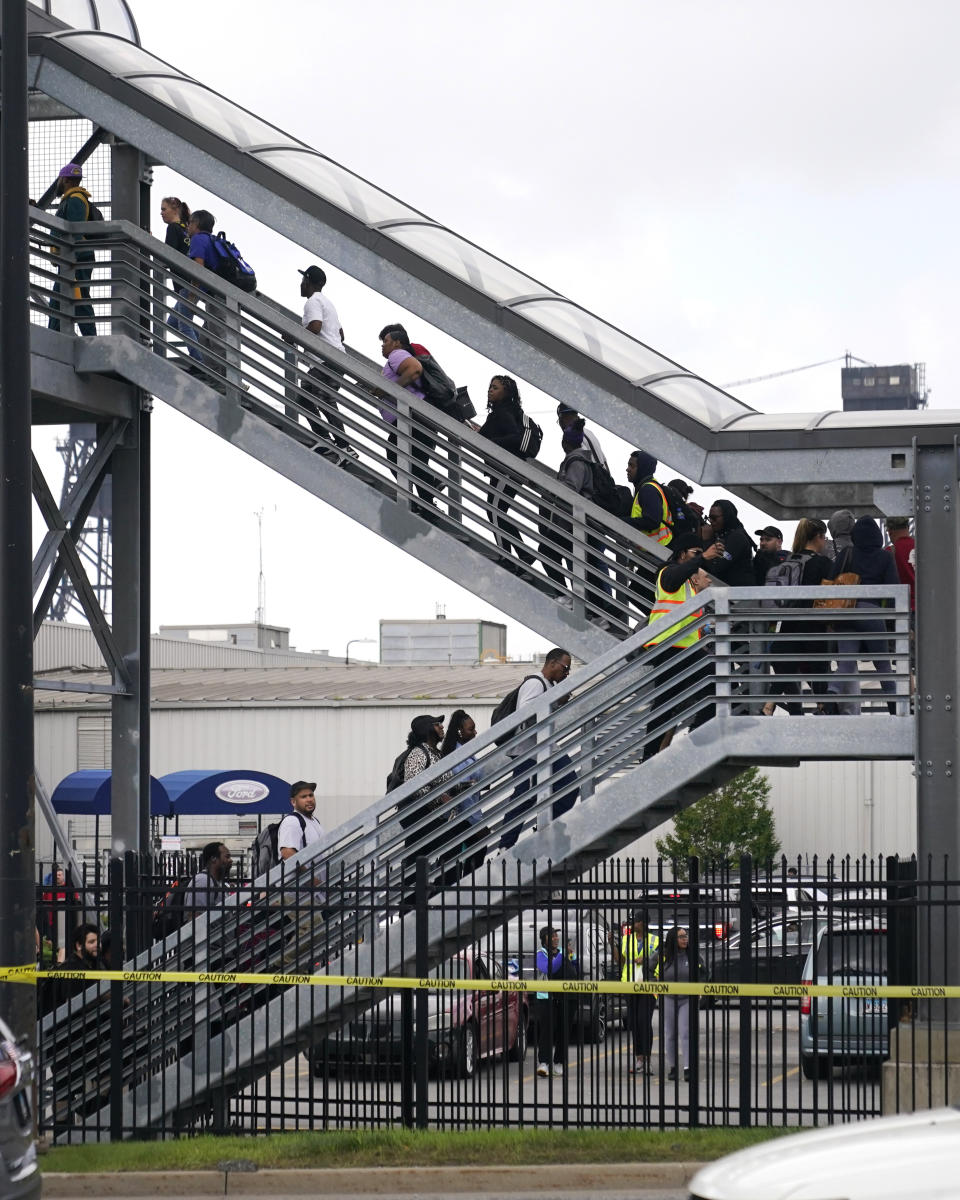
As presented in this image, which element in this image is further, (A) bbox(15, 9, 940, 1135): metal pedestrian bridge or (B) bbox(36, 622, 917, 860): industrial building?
(B) bbox(36, 622, 917, 860): industrial building

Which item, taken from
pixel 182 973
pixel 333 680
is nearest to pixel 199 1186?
pixel 182 973

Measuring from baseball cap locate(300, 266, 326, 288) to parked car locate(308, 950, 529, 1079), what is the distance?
19.0 feet

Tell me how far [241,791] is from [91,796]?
215 cm

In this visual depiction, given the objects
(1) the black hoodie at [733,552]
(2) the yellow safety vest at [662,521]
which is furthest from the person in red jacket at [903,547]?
(2) the yellow safety vest at [662,521]

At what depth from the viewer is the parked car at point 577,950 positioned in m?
12.0

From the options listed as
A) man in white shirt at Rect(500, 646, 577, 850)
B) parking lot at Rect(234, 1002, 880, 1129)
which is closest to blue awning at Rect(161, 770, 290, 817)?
parking lot at Rect(234, 1002, 880, 1129)

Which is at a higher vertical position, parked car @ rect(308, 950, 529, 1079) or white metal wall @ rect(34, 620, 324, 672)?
white metal wall @ rect(34, 620, 324, 672)

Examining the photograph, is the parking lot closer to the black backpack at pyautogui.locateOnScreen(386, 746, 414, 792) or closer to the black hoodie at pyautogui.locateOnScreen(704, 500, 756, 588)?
the black backpack at pyautogui.locateOnScreen(386, 746, 414, 792)

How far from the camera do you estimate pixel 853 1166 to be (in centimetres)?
446

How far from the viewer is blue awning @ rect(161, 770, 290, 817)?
2278cm

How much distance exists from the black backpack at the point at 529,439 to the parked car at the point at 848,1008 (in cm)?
437

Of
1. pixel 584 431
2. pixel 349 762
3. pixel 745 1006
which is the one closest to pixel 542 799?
pixel 745 1006

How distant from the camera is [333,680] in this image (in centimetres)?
4688

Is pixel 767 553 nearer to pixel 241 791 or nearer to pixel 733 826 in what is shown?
pixel 241 791
